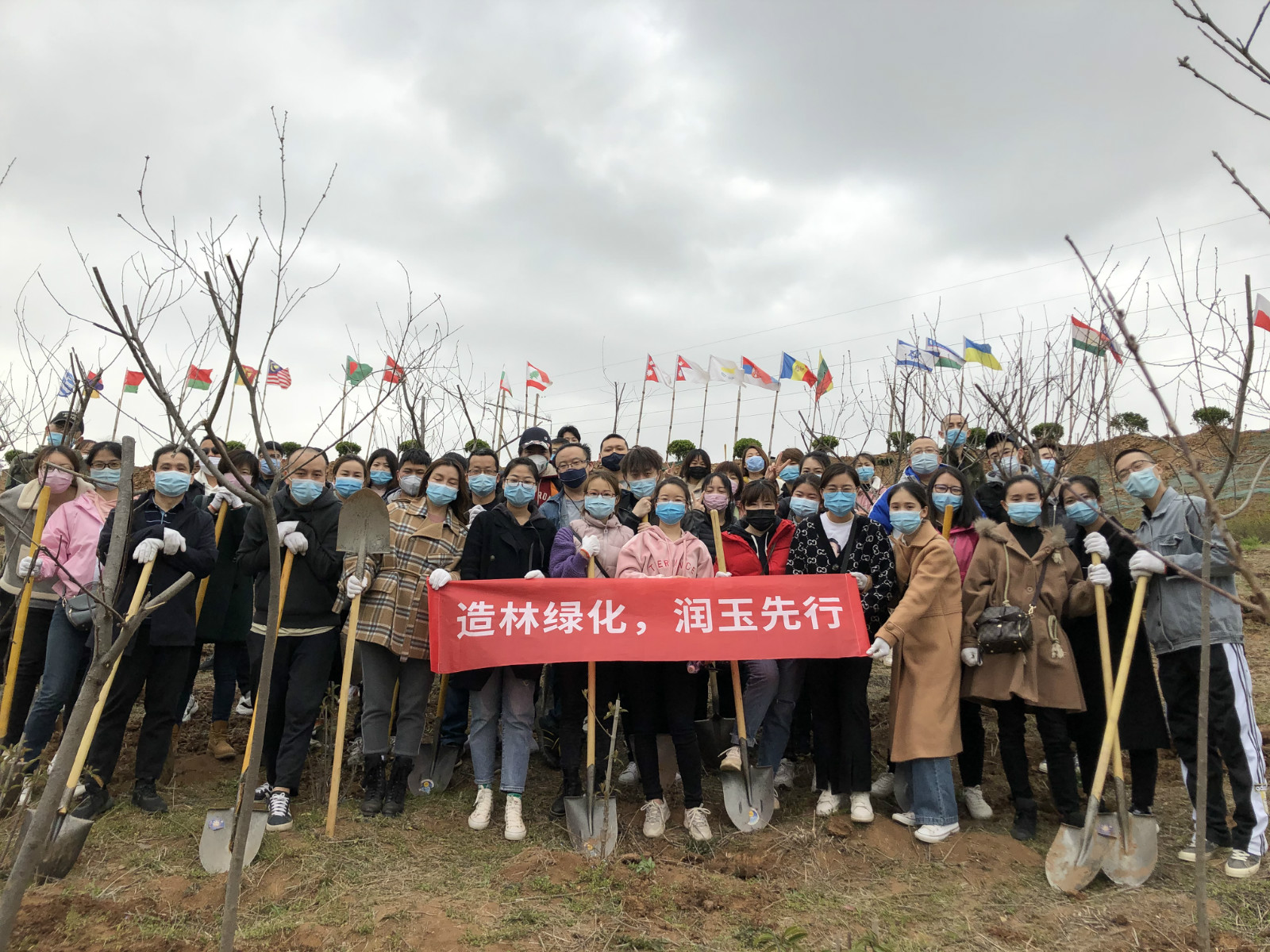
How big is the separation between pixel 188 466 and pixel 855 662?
4394 mm

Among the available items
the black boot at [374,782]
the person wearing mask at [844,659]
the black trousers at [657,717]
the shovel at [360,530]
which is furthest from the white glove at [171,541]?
the person wearing mask at [844,659]

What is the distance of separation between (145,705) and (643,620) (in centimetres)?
308

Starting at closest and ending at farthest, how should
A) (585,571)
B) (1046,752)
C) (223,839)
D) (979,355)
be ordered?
(223,839)
(1046,752)
(585,571)
(979,355)

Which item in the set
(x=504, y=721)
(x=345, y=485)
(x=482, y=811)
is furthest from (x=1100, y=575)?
(x=345, y=485)

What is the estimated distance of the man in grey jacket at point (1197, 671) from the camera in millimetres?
4348

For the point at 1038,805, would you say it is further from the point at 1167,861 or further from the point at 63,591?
the point at 63,591

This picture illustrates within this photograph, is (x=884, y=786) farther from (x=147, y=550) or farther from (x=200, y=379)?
(x=200, y=379)

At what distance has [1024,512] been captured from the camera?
5.12 m

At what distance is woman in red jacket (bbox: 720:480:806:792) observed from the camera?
215 inches

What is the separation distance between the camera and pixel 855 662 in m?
5.18

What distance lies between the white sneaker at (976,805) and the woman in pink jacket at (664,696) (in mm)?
1730

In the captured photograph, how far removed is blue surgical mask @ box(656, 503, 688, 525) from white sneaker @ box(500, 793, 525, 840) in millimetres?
1999

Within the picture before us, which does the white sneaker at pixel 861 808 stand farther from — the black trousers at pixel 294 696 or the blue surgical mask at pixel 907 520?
the black trousers at pixel 294 696

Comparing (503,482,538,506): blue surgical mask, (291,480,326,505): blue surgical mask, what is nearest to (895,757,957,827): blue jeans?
(503,482,538,506): blue surgical mask
